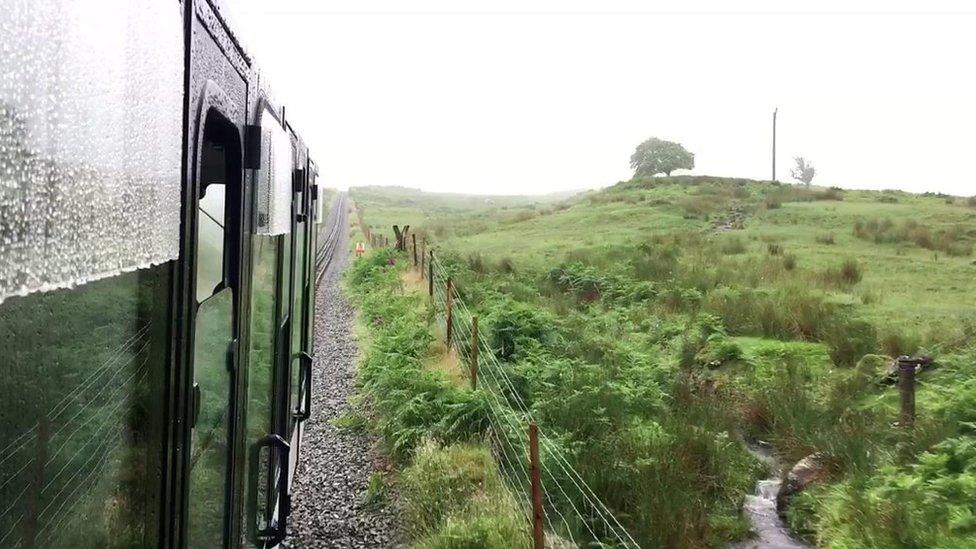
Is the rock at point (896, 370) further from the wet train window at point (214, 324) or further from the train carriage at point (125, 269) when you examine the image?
the wet train window at point (214, 324)

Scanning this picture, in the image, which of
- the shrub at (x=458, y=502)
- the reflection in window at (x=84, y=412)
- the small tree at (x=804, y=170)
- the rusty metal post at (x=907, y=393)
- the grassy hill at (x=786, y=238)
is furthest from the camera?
the small tree at (x=804, y=170)

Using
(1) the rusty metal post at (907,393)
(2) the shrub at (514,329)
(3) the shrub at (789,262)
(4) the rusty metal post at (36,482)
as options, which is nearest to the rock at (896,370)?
(1) the rusty metal post at (907,393)

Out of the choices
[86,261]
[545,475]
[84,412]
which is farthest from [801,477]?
[86,261]

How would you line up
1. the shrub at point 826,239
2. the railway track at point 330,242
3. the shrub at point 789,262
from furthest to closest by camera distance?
the shrub at point 826,239 → the railway track at point 330,242 → the shrub at point 789,262

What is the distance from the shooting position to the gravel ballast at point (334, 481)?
5.54m

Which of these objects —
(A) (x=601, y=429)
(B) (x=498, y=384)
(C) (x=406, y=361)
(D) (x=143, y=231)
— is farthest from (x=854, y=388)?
(D) (x=143, y=231)

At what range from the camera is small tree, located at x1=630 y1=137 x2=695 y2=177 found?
72688 mm

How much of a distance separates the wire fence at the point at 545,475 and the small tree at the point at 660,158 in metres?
66.7

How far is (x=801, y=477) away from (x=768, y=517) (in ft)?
1.88

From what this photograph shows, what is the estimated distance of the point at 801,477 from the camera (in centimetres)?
627

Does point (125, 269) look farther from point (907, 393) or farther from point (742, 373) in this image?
point (742, 373)

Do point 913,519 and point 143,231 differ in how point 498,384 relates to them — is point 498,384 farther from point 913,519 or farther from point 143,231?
point 143,231

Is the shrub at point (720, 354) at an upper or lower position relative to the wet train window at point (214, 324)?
lower

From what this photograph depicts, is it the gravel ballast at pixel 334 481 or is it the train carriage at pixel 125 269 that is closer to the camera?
the train carriage at pixel 125 269
